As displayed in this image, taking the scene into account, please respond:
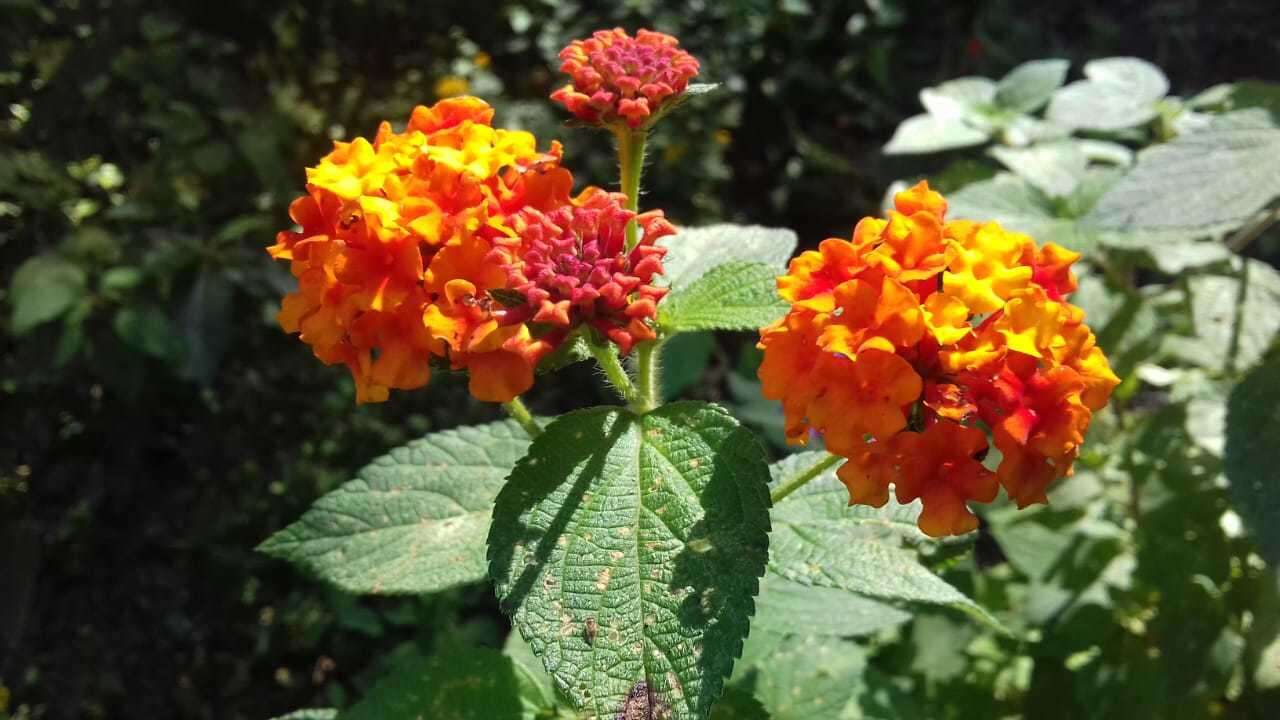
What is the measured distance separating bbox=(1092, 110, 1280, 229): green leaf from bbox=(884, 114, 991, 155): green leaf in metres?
0.49

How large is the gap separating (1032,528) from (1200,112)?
0.91m

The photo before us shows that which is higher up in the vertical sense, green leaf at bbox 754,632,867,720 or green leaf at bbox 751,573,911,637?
green leaf at bbox 751,573,911,637

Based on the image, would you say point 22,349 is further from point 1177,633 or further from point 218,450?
point 1177,633

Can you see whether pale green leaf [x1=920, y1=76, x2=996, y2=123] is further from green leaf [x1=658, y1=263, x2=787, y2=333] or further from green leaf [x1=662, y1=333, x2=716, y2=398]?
green leaf [x1=658, y1=263, x2=787, y2=333]

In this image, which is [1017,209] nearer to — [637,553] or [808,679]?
Answer: [808,679]

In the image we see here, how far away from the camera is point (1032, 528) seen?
70.0 inches

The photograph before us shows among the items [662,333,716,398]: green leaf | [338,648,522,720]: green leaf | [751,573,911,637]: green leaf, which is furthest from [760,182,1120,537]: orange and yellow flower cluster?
[662,333,716,398]: green leaf

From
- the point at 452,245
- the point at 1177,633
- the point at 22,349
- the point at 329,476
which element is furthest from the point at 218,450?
the point at 1177,633

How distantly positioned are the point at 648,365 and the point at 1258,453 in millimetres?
821

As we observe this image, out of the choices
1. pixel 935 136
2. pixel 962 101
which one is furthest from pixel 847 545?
pixel 962 101

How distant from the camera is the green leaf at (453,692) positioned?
1019 mm

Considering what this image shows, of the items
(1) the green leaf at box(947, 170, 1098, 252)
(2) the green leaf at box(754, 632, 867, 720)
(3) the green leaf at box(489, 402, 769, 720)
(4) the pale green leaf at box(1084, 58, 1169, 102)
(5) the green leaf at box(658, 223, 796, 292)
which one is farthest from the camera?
(4) the pale green leaf at box(1084, 58, 1169, 102)

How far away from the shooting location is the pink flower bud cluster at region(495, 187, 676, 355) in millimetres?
789

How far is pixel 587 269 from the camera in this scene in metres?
0.81
